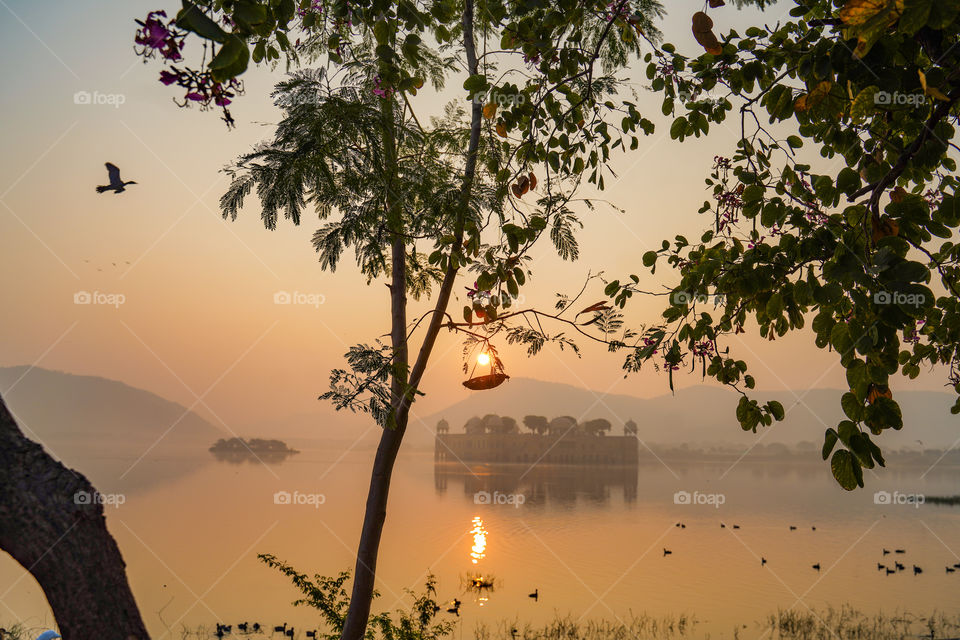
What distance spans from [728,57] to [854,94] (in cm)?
89

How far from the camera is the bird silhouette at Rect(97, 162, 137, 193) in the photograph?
12.0 ft

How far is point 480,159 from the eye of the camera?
20.3 feet

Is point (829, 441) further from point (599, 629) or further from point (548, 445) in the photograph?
point (548, 445)

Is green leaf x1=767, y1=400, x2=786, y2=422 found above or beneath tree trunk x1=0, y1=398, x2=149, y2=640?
above

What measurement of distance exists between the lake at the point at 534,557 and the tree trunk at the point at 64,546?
5.70 metres

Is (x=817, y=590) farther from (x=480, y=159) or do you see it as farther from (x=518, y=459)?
(x=518, y=459)

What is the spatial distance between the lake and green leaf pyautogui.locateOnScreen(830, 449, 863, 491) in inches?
279

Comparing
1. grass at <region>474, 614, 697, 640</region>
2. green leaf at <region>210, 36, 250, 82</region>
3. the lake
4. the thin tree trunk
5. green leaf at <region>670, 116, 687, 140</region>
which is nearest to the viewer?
green leaf at <region>210, 36, 250, 82</region>

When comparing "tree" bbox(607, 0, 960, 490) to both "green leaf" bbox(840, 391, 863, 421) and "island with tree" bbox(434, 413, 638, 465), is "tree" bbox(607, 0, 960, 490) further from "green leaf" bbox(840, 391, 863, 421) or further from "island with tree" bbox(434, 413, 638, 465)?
"island with tree" bbox(434, 413, 638, 465)

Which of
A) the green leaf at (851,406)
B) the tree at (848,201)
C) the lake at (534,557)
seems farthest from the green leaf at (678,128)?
the lake at (534,557)

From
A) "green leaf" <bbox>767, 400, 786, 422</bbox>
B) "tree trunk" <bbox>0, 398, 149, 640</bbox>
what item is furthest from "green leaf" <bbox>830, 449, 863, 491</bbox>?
"tree trunk" <bbox>0, 398, 149, 640</bbox>

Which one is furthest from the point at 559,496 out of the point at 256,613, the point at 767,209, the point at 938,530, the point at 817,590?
the point at 767,209

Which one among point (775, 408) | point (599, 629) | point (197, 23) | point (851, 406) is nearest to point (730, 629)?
point (599, 629)

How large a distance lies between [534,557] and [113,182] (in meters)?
20.2
